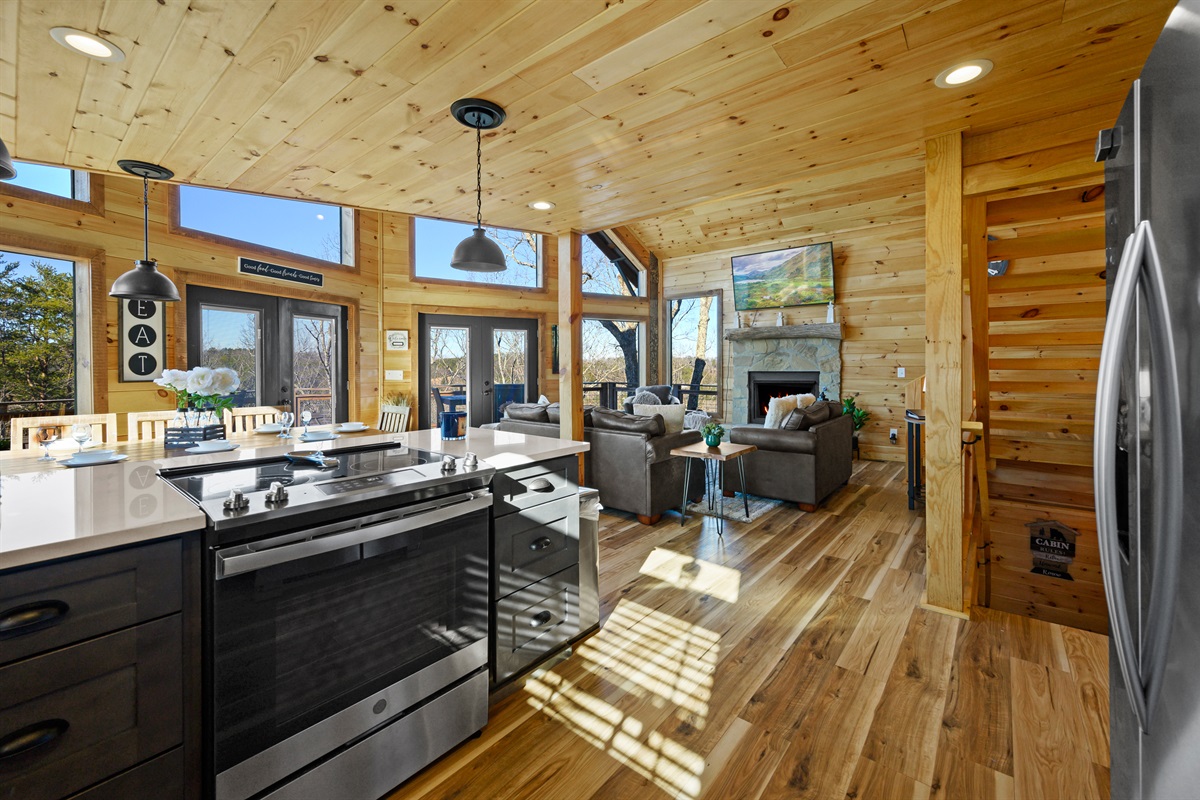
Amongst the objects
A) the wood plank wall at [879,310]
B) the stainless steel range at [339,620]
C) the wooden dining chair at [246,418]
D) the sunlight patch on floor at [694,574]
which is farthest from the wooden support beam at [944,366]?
the wooden dining chair at [246,418]

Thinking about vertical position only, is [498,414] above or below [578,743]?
above

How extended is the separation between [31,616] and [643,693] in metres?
1.82

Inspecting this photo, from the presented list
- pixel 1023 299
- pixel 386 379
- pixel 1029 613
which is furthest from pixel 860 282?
pixel 386 379

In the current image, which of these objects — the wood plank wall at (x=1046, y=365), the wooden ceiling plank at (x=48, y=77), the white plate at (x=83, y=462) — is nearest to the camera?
the wooden ceiling plank at (x=48, y=77)

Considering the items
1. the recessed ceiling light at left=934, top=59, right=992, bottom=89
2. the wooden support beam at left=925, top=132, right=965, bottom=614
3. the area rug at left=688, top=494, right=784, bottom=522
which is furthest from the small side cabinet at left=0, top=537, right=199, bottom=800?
the area rug at left=688, top=494, right=784, bottom=522

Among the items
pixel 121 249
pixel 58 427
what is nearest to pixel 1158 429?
pixel 58 427

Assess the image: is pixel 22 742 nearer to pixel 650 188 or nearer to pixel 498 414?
pixel 650 188

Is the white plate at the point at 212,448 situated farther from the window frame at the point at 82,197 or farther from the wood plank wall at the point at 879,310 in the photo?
the wood plank wall at the point at 879,310

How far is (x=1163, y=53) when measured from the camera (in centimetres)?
75

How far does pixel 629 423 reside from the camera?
4227 mm

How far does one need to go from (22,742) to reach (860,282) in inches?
309

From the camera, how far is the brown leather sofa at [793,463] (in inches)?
175

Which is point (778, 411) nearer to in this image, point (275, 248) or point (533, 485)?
point (533, 485)

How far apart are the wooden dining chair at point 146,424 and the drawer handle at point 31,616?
3.19 metres
